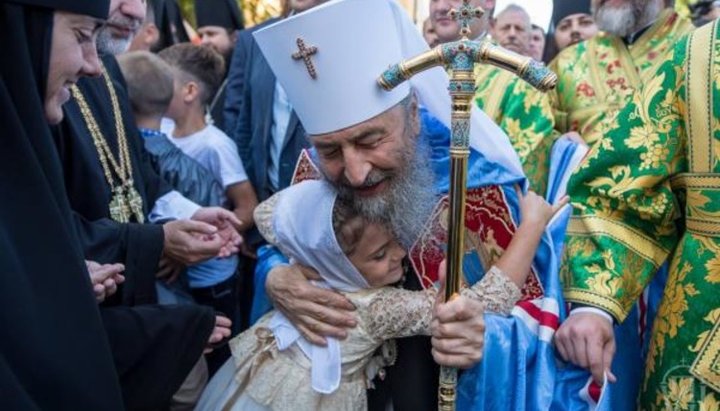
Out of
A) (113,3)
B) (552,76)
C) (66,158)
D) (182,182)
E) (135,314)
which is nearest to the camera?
(552,76)

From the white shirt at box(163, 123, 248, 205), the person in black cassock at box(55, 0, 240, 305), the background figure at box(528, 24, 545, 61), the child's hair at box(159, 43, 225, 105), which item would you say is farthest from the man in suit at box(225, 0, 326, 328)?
the background figure at box(528, 24, 545, 61)

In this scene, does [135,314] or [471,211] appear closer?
[135,314]

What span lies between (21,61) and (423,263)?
1.33m

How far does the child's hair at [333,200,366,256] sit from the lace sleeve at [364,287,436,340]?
0.18 metres

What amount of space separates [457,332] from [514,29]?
4871mm

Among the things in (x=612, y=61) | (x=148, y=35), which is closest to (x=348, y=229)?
(x=612, y=61)

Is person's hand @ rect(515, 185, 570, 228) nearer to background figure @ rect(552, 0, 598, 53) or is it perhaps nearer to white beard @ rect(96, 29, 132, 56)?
white beard @ rect(96, 29, 132, 56)

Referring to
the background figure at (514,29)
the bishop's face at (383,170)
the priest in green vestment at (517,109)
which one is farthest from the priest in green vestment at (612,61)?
the bishop's face at (383,170)

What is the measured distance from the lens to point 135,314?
237 cm

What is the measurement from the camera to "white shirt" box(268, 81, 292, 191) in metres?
4.67

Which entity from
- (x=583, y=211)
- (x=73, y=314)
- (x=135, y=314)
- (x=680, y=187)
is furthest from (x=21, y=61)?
(x=680, y=187)

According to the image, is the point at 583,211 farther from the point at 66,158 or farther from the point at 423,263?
the point at 66,158

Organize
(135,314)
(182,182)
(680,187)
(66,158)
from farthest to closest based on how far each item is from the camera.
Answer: (182,182) < (66,158) < (680,187) < (135,314)

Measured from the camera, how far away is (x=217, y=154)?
4.75 m
